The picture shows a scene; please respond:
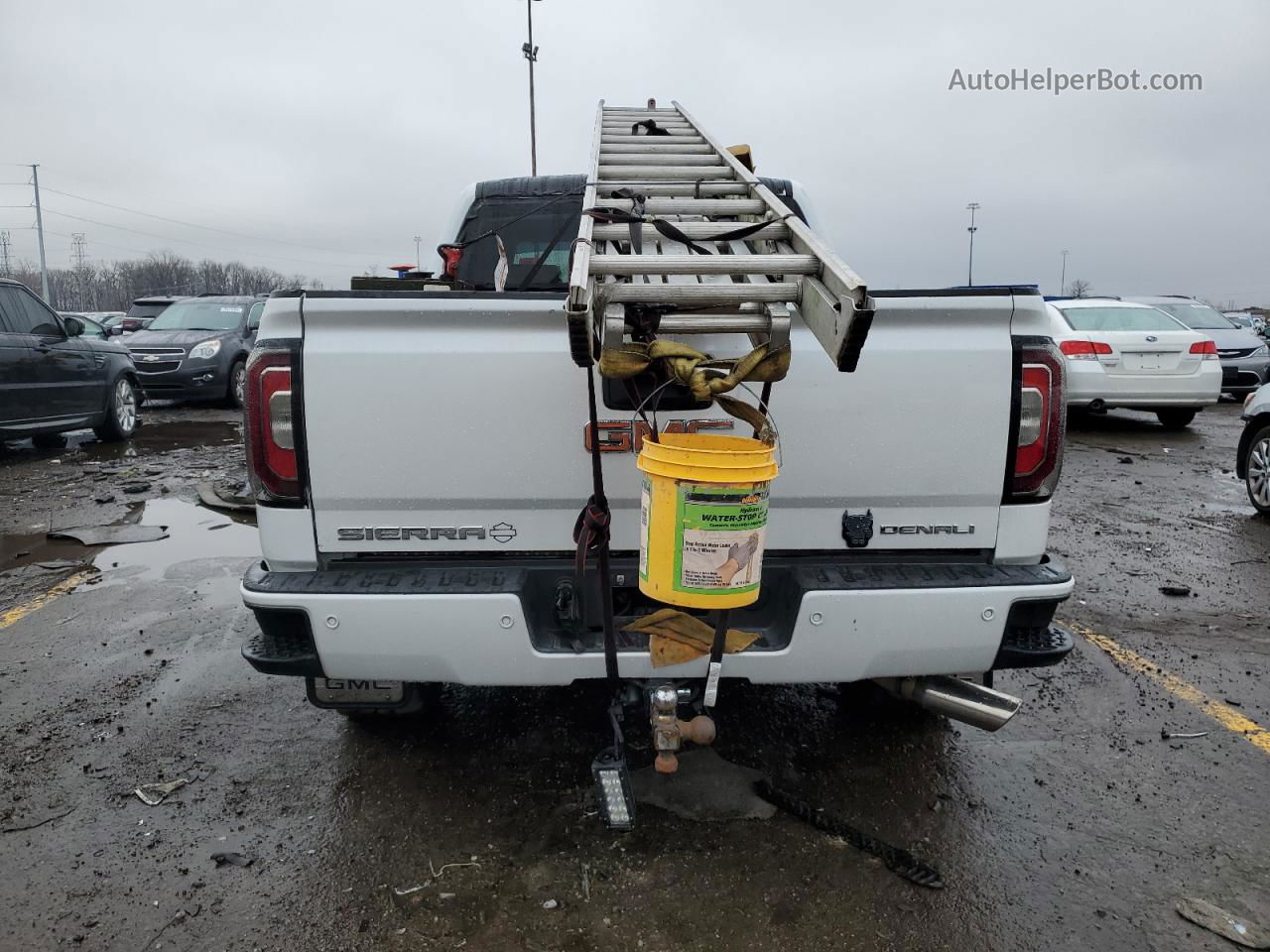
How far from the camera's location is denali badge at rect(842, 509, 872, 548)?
253 centimetres

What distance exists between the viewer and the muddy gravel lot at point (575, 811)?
7.59 ft

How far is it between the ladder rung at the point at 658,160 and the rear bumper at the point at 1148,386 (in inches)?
320

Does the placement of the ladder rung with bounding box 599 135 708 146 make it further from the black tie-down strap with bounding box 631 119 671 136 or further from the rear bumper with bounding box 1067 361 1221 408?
the rear bumper with bounding box 1067 361 1221 408

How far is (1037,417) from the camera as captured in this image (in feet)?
8.11

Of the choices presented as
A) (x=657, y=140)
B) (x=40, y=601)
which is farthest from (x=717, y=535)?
(x=40, y=601)

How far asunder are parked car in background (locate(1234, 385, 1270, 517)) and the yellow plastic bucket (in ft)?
20.7

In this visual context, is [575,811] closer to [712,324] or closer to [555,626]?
[555,626]

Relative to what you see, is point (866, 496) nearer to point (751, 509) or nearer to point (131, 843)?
point (751, 509)

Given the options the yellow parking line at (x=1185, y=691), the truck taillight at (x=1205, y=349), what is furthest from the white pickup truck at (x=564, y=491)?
the truck taillight at (x=1205, y=349)

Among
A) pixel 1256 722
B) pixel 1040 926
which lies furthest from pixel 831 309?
pixel 1256 722

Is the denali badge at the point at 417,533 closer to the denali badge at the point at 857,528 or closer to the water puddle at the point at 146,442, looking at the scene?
the denali badge at the point at 857,528

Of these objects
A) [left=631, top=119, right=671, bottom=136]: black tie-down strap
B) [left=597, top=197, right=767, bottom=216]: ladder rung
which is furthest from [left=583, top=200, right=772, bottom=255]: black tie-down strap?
[left=631, top=119, right=671, bottom=136]: black tie-down strap

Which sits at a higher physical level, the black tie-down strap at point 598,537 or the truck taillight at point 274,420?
the truck taillight at point 274,420

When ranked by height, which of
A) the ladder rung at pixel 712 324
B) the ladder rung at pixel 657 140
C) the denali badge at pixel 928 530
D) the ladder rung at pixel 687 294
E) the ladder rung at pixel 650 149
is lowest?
the denali badge at pixel 928 530
